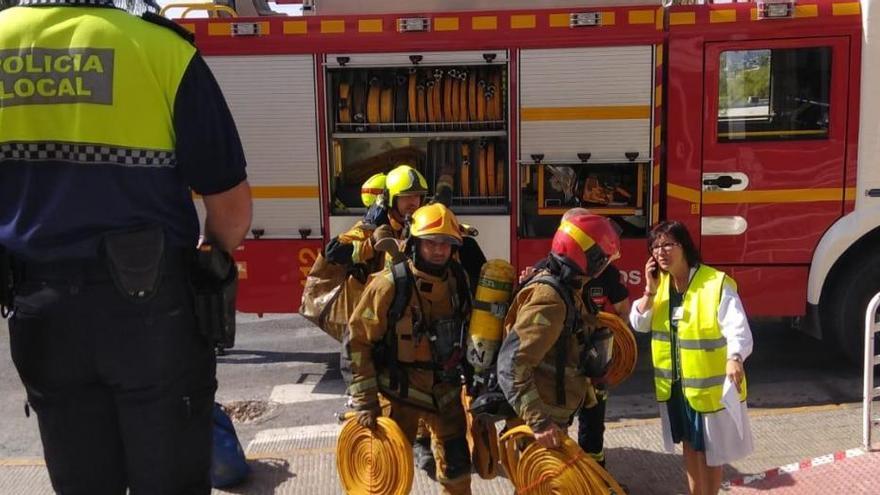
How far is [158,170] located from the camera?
6.72ft

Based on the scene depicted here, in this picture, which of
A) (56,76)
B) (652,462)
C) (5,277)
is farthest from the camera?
(652,462)

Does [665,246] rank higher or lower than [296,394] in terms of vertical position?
higher

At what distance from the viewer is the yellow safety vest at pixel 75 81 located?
1.94 metres

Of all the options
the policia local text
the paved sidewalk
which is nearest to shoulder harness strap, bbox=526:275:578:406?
the paved sidewalk

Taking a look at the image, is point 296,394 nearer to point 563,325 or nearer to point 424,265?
point 424,265

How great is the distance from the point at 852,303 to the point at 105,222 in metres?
5.17

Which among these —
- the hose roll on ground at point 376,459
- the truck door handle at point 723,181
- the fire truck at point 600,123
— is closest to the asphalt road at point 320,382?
the fire truck at point 600,123

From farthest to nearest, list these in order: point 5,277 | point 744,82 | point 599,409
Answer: point 744,82, point 599,409, point 5,277

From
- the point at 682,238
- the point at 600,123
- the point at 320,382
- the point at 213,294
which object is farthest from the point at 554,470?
the point at 320,382

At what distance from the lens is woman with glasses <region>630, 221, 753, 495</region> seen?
3131mm

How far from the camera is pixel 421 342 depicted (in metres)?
3.29

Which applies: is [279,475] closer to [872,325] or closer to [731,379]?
[731,379]

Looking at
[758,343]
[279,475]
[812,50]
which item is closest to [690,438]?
[279,475]

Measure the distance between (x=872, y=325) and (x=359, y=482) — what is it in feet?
8.39
